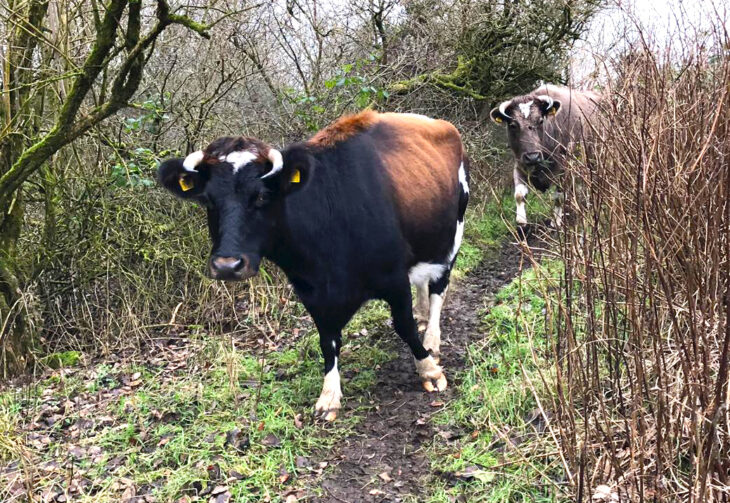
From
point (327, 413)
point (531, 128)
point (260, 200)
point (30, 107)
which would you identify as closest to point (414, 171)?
point (260, 200)

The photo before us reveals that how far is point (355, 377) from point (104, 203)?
3.59m

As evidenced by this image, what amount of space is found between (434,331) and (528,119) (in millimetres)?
5108

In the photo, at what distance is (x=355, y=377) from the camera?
510 centimetres

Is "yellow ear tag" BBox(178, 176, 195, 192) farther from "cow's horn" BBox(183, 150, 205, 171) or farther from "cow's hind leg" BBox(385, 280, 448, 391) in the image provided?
"cow's hind leg" BBox(385, 280, 448, 391)

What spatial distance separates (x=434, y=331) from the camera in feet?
17.7

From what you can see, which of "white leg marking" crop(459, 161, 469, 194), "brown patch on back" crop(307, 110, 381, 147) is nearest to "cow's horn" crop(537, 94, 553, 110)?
"white leg marking" crop(459, 161, 469, 194)

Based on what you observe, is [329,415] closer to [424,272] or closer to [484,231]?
[424,272]

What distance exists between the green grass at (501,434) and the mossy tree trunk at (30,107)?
359cm

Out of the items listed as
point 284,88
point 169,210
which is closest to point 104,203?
point 169,210

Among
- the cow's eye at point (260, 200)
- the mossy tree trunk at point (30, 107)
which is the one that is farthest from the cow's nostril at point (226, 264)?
the mossy tree trunk at point (30, 107)

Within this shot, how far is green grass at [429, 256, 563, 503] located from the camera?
3184mm

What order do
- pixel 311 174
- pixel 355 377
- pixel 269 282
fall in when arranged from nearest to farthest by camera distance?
pixel 311 174 → pixel 355 377 → pixel 269 282

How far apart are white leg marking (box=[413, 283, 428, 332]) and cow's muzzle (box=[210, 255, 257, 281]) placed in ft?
8.08

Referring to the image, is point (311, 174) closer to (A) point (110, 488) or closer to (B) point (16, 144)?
(A) point (110, 488)
